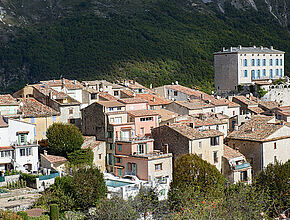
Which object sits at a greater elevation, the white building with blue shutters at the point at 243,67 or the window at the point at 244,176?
the white building with blue shutters at the point at 243,67

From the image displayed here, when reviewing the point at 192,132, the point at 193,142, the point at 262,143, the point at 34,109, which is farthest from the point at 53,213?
the point at 262,143

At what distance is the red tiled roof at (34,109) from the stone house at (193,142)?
1015 centimetres

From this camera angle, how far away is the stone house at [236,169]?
40844mm

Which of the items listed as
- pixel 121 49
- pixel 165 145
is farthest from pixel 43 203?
pixel 121 49

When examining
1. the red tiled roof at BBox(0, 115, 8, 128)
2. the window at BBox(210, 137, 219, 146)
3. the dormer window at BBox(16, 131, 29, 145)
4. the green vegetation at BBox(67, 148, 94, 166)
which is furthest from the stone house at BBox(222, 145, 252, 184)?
the red tiled roof at BBox(0, 115, 8, 128)

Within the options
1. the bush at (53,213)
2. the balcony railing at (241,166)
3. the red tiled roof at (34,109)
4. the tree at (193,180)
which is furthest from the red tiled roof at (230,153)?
the bush at (53,213)

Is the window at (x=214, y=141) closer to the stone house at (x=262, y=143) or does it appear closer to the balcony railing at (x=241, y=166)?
the balcony railing at (x=241, y=166)

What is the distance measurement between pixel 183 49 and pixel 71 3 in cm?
3477

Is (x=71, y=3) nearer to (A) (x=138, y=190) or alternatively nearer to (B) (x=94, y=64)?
(B) (x=94, y=64)

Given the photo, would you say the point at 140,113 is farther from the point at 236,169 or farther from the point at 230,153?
the point at 236,169

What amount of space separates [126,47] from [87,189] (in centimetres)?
5729

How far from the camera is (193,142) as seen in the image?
3981 centimetres

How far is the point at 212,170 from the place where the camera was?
35750 millimetres

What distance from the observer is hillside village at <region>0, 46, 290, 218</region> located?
38656mm
